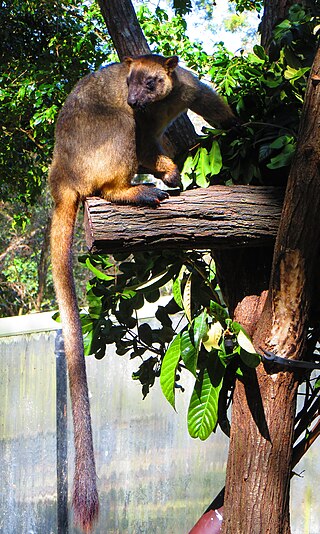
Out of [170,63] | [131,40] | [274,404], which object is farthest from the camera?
[170,63]

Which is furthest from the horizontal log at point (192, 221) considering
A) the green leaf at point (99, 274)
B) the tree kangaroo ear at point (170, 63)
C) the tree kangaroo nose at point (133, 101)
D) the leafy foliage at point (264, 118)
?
the tree kangaroo ear at point (170, 63)

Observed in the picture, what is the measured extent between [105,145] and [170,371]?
92 cm

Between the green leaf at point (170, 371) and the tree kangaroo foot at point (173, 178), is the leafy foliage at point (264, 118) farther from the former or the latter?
the green leaf at point (170, 371)

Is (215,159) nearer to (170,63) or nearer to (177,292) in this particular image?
(177,292)

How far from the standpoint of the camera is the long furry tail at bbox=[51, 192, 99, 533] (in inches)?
91.6

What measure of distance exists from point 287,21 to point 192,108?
1.85ft

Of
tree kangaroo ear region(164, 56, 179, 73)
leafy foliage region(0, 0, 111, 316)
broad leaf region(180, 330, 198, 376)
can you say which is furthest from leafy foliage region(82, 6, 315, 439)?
leafy foliage region(0, 0, 111, 316)

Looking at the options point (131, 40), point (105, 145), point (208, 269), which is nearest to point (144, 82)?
point (131, 40)

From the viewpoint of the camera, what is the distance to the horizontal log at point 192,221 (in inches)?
86.8

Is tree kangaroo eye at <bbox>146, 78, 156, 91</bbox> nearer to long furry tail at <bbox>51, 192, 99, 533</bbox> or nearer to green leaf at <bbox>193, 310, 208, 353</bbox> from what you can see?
long furry tail at <bbox>51, 192, 99, 533</bbox>

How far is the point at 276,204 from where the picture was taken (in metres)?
2.40

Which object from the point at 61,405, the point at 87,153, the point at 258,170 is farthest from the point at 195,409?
the point at 61,405

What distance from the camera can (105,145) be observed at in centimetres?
287

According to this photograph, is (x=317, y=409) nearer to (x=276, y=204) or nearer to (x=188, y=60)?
(x=276, y=204)
